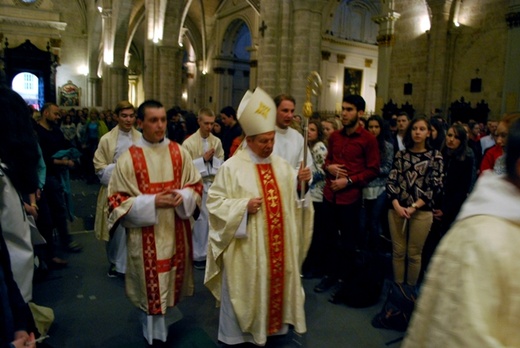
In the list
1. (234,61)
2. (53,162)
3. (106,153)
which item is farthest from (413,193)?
(234,61)

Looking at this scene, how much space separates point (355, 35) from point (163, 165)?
70.6 ft

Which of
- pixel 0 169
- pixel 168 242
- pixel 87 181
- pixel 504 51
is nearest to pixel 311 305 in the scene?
pixel 168 242

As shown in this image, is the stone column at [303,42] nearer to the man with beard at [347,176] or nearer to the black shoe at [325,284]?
the man with beard at [347,176]

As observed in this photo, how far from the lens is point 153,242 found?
341 cm

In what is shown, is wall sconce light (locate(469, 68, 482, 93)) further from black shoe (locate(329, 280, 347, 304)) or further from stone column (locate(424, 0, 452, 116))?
black shoe (locate(329, 280, 347, 304))

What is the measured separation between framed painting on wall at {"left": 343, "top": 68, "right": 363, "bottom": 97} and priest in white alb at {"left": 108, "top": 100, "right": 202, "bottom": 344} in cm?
2048

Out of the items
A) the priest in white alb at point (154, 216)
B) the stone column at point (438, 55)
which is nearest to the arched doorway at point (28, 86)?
the stone column at point (438, 55)

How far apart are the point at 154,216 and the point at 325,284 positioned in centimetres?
246

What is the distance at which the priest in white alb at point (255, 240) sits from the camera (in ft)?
10.6

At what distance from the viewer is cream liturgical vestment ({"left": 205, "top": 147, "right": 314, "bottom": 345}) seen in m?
3.24

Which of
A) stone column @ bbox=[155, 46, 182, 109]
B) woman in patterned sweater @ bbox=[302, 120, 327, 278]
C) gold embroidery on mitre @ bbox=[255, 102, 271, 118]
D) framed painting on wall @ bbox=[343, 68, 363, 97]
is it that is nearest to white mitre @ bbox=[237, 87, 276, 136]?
gold embroidery on mitre @ bbox=[255, 102, 271, 118]

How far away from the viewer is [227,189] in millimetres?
3326

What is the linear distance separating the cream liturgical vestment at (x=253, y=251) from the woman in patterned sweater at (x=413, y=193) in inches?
57.4

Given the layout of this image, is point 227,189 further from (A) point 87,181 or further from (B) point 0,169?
(A) point 87,181
